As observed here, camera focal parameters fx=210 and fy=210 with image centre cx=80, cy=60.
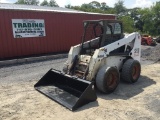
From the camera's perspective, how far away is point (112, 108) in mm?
5312

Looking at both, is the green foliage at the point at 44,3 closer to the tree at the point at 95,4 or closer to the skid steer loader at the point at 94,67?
the tree at the point at 95,4

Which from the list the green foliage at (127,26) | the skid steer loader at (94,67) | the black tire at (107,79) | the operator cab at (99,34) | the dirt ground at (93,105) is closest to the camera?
the dirt ground at (93,105)

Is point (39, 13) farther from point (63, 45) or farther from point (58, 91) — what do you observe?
point (58, 91)

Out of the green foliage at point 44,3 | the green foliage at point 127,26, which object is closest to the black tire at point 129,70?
the green foliage at point 127,26

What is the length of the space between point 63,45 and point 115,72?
841cm

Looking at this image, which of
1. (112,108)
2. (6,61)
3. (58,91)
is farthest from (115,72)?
(6,61)

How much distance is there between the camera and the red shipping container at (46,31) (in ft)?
38.6

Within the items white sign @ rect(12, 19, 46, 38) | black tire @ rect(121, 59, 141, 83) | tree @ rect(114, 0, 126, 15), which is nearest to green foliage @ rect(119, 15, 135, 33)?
white sign @ rect(12, 19, 46, 38)

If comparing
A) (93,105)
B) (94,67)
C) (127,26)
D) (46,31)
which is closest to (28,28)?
(46,31)

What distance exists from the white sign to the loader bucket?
20.3 feet

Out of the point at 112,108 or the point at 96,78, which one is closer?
the point at 112,108

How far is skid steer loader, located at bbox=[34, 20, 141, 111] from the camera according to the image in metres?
5.85

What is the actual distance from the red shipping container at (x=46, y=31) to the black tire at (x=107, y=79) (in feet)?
24.2

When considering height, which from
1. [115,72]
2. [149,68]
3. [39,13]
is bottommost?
[149,68]
